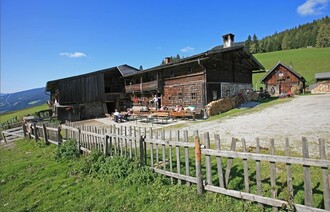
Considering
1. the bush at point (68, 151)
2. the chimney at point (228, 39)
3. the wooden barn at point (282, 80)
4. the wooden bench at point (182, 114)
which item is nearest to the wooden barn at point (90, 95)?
the wooden bench at point (182, 114)

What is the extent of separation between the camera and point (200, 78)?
2080 cm

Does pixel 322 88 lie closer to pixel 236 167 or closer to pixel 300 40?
pixel 236 167

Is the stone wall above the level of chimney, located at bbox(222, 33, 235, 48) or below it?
below

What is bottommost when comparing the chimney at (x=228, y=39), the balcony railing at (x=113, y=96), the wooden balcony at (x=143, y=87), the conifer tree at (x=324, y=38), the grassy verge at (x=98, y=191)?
the grassy verge at (x=98, y=191)

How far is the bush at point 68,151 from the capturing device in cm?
784

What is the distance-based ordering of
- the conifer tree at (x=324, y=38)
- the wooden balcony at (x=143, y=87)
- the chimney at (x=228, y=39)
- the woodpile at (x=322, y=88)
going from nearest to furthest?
the wooden balcony at (x=143, y=87)
the chimney at (x=228, y=39)
the woodpile at (x=322, y=88)
the conifer tree at (x=324, y=38)

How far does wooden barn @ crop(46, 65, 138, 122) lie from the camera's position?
1026 inches

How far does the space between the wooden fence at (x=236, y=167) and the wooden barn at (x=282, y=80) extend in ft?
127

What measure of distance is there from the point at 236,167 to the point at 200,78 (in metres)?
16.1

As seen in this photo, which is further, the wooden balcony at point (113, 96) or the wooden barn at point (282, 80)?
the wooden barn at point (282, 80)

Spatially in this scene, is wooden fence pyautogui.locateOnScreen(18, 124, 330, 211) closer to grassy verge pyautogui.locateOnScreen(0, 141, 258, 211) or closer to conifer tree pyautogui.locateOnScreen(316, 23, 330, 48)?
grassy verge pyautogui.locateOnScreen(0, 141, 258, 211)

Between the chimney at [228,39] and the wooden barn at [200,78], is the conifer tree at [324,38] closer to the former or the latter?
the wooden barn at [200,78]

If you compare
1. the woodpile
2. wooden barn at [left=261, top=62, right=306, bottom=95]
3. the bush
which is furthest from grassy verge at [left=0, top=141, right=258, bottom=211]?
wooden barn at [left=261, top=62, right=306, bottom=95]

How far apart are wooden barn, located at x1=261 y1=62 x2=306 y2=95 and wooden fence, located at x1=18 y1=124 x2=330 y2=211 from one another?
38848mm
